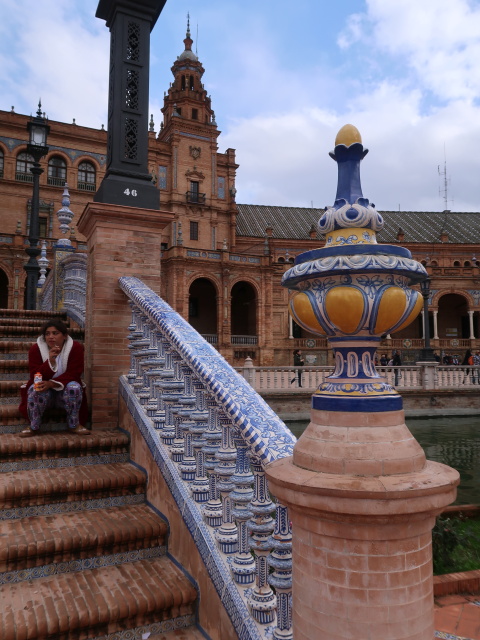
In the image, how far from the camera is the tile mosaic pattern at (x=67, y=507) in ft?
10.1

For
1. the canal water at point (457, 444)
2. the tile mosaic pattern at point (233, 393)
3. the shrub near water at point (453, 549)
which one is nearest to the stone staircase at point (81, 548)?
the tile mosaic pattern at point (233, 393)

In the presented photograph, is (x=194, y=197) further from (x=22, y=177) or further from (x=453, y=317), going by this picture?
(x=453, y=317)

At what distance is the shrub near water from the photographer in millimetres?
4492

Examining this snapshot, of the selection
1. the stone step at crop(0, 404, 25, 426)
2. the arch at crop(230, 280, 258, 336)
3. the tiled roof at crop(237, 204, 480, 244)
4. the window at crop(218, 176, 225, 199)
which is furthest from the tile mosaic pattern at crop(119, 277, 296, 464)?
the tiled roof at crop(237, 204, 480, 244)

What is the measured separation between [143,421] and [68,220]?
6.42 m

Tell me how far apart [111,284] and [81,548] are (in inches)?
97.5

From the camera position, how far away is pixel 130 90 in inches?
201

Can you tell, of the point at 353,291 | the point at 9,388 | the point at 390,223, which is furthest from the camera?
the point at 390,223

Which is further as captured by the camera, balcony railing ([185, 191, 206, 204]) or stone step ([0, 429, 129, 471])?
balcony railing ([185, 191, 206, 204])

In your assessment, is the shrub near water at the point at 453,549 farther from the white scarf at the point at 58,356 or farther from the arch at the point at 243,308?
the arch at the point at 243,308

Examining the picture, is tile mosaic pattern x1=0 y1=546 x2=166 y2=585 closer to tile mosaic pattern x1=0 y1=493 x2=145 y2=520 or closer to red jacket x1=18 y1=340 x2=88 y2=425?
tile mosaic pattern x1=0 y1=493 x2=145 y2=520

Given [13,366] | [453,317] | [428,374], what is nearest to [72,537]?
[13,366]

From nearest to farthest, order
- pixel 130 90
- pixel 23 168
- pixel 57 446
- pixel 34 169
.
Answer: pixel 57 446 < pixel 130 90 < pixel 34 169 < pixel 23 168

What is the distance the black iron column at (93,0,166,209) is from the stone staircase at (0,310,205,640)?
8.69 ft
